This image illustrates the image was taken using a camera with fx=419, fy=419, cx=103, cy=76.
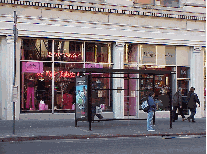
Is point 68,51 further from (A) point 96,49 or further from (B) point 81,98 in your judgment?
(B) point 81,98

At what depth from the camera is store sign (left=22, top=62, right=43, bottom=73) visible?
786 inches

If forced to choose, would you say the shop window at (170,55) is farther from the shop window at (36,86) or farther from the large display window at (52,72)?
the shop window at (36,86)

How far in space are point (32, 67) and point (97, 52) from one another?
→ 3.53m

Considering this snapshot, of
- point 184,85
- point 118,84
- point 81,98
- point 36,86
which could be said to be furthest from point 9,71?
point 184,85

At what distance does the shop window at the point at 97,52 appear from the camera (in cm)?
2145

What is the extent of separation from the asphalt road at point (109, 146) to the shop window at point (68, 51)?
7.77m

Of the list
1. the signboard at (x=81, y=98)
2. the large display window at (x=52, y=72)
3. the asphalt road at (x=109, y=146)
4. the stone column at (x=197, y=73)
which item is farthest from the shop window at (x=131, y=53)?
the asphalt road at (x=109, y=146)

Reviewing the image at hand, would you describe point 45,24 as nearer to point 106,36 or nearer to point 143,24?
point 106,36

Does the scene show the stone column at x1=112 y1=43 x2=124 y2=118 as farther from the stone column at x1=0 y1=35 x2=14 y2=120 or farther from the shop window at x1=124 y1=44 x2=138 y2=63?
the stone column at x1=0 y1=35 x2=14 y2=120

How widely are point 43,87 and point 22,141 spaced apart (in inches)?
290

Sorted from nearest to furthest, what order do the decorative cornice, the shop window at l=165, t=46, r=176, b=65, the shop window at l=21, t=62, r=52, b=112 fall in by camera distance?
the decorative cornice < the shop window at l=21, t=62, r=52, b=112 < the shop window at l=165, t=46, r=176, b=65

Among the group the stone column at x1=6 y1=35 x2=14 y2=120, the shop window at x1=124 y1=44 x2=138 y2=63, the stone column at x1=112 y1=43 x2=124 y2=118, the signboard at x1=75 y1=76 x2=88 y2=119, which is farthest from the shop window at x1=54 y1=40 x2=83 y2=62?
the signboard at x1=75 y1=76 x2=88 y2=119

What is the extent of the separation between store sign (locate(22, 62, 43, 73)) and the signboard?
3399mm

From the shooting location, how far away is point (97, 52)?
21594mm
